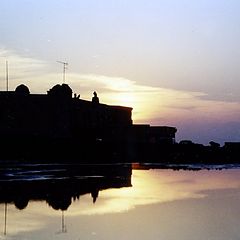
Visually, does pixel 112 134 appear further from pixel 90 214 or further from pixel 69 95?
pixel 90 214

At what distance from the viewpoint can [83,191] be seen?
25.1 metres

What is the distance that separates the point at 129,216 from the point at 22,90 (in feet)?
223

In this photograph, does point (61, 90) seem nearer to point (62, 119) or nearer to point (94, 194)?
point (62, 119)

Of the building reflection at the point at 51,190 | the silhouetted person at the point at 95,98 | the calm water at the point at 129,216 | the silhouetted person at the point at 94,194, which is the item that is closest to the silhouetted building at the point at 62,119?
the silhouetted person at the point at 95,98

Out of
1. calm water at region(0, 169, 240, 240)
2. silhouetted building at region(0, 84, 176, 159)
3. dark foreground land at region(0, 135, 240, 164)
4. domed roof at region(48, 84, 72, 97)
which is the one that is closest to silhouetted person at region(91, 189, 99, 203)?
calm water at region(0, 169, 240, 240)

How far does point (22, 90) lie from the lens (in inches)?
3285

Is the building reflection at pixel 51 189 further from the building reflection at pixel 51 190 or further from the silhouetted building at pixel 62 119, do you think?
the silhouetted building at pixel 62 119

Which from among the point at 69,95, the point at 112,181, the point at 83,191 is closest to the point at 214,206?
the point at 83,191

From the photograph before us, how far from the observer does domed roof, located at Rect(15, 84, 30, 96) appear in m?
82.9

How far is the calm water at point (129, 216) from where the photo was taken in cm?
1438

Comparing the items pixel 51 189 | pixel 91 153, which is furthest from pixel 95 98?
pixel 51 189

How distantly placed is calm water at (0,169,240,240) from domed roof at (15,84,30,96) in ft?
192

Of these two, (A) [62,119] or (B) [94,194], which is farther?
(A) [62,119]

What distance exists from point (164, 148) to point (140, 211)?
58706 mm
